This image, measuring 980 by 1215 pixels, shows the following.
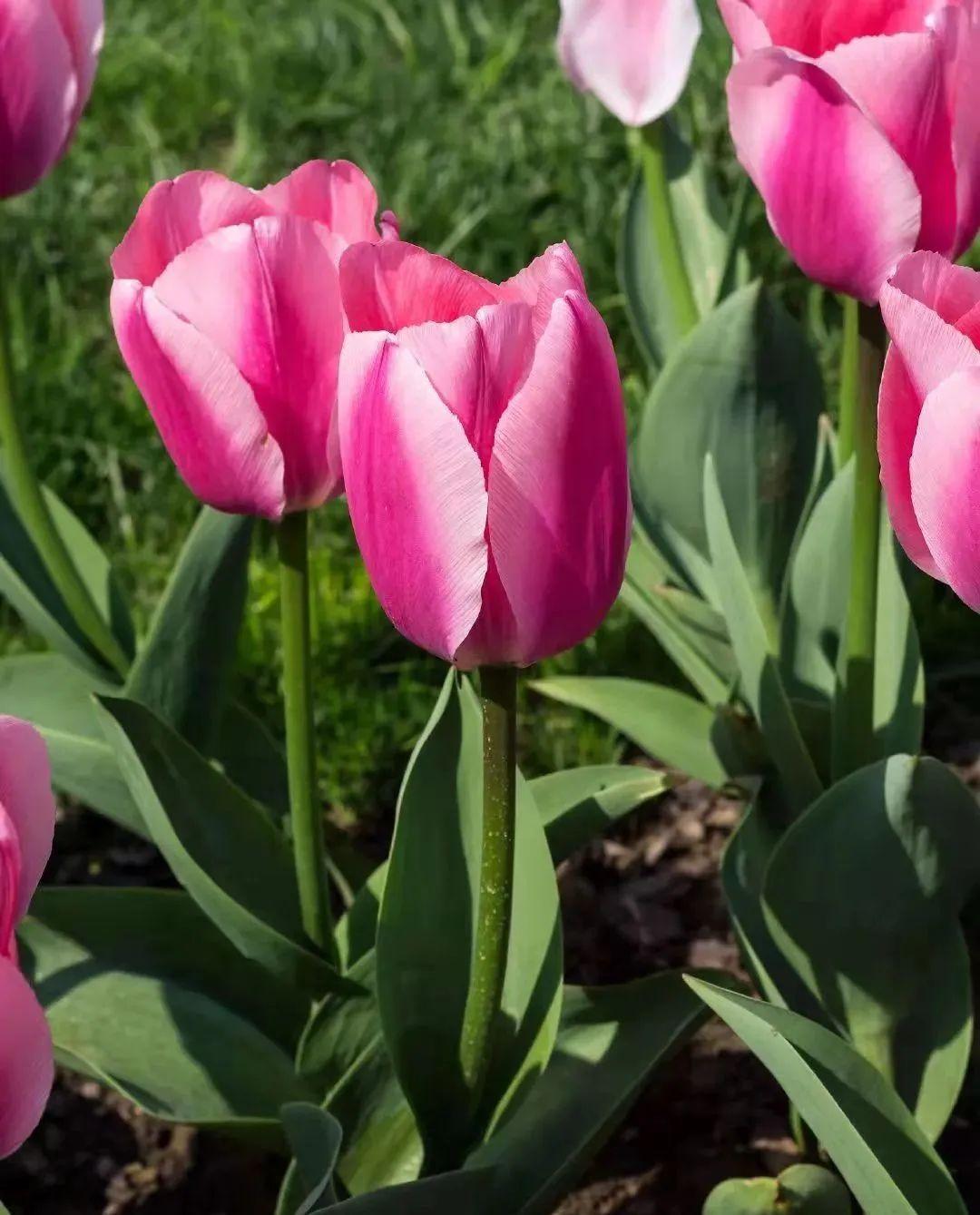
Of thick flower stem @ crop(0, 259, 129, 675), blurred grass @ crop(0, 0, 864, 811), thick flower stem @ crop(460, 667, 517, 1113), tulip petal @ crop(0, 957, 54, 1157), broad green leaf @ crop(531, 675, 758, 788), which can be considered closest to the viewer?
tulip petal @ crop(0, 957, 54, 1157)

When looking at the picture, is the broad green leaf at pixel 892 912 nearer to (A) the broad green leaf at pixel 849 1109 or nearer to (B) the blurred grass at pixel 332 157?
(A) the broad green leaf at pixel 849 1109

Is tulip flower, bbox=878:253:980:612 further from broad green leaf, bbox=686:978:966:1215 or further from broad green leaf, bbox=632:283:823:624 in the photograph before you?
broad green leaf, bbox=632:283:823:624

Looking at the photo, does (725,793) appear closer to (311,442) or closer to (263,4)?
(311,442)

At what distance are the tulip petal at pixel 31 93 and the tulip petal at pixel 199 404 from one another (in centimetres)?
31

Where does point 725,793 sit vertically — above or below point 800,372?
below

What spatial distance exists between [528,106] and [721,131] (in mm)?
384

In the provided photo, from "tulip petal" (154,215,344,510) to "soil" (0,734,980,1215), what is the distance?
755 mm

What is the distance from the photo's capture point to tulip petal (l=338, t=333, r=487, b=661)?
0.83m

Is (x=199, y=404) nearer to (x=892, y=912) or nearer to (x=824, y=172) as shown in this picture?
(x=824, y=172)

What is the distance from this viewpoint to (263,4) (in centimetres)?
347

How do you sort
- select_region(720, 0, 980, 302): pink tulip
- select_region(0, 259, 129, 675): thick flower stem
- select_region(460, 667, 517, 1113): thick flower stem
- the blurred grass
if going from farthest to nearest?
the blurred grass
select_region(0, 259, 129, 675): thick flower stem
select_region(720, 0, 980, 302): pink tulip
select_region(460, 667, 517, 1113): thick flower stem

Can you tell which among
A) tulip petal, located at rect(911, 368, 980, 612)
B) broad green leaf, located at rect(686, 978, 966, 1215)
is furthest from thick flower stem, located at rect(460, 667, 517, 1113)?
tulip petal, located at rect(911, 368, 980, 612)

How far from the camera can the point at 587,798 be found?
4.27ft

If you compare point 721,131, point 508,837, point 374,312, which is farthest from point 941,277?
point 721,131
